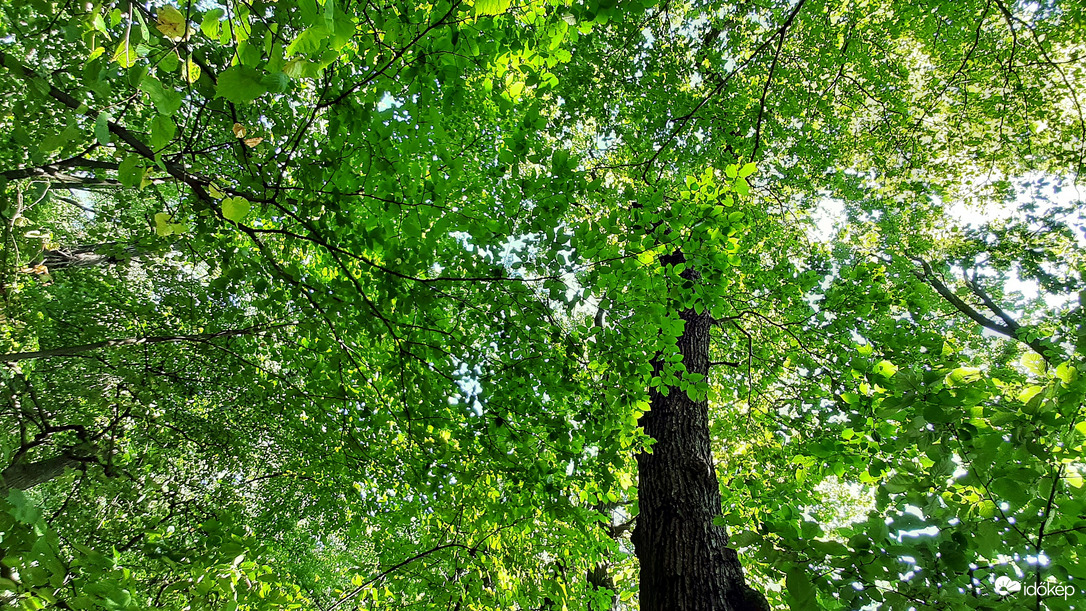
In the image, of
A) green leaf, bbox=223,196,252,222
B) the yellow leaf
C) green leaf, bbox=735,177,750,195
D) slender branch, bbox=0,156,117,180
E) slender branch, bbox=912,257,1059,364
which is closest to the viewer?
the yellow leaf

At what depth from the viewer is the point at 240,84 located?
947mm

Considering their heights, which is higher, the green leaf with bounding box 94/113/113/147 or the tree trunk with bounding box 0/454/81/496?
the tree trunk with bounding box 0/454/81/496

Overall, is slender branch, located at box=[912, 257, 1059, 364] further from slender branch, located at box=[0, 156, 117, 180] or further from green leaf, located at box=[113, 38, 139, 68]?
slender branch, located at box=[0, 156, 117, 180]

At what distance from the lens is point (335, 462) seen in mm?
4383

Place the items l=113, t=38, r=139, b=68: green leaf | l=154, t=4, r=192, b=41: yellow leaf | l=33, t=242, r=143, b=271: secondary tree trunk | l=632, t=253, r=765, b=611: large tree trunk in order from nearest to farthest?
l=113, t=38, r=139, b=68: green leaf < l=154, t=4, r=192, b=41: yellow leaf < l=632, t=253, r=765, b=611: large tree trunk < l=33, t=242, r=143, b=271: secondary tree trunk

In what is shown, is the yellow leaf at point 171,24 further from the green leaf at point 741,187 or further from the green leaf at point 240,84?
the green leaf at point 741,187

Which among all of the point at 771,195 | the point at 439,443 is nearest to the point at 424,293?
the point at 439,443

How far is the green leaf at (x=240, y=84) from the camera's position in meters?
0.93

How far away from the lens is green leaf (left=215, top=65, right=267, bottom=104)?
934 mm

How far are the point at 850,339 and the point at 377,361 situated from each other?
424cm

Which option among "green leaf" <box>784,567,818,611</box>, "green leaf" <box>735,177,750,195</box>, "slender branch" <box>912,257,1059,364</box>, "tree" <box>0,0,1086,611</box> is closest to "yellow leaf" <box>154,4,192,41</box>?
"tree" <box>0,0,1086,611</box>

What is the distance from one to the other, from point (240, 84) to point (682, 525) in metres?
3.58

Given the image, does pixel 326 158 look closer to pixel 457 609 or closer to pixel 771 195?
pixel 457 609
